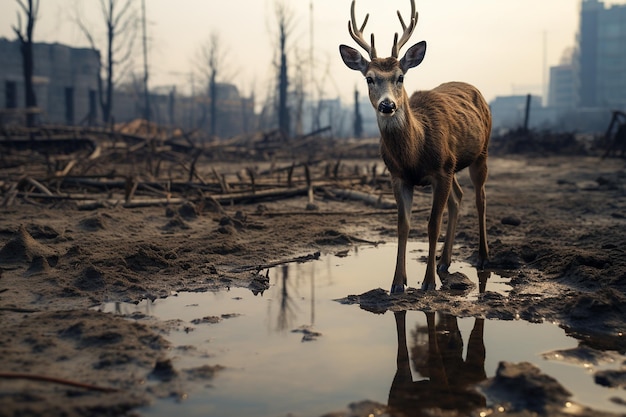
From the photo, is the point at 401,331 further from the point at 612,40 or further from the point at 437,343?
the point at 612,40

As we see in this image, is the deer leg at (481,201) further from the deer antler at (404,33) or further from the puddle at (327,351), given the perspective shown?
the deer antler at (404,33)

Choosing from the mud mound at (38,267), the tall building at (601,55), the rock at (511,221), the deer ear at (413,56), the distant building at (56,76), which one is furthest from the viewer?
the tall building at (601,55)

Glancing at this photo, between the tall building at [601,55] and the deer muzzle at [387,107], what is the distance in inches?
4568

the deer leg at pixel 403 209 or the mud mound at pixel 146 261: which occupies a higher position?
the deer leg at pixel 403 209

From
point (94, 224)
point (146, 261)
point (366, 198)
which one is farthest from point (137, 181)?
point (146, 261)

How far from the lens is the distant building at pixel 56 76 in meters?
46.4

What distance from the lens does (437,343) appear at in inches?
183

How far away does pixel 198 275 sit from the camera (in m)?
6.54

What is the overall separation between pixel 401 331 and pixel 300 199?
25.0 feet

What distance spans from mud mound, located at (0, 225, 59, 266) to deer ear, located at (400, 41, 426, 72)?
4096 mm

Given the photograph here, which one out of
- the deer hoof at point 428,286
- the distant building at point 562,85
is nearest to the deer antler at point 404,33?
the deer hoof at point 428,286

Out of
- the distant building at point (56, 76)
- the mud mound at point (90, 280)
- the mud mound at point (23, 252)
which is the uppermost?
the distant building at point (56, 76)

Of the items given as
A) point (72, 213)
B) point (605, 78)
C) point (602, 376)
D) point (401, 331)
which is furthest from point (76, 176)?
point (605, 78)

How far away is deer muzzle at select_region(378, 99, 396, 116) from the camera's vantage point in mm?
5797
